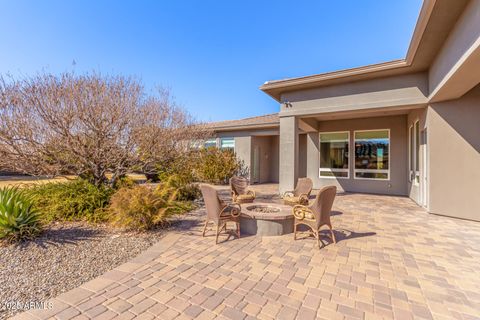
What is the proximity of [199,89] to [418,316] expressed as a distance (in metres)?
15.5

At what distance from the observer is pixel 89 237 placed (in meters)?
5.11

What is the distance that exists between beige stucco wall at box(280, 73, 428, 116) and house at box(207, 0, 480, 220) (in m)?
0.03

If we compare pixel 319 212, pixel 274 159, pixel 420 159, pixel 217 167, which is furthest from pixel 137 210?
pixel 274 159

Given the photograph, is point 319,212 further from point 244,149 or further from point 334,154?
point 244,149

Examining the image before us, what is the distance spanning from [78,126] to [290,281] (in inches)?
275

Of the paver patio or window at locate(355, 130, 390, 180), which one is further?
window at locate(355, 130, 390, 180)

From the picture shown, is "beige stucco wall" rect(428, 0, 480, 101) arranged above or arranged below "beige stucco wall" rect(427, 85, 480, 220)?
above

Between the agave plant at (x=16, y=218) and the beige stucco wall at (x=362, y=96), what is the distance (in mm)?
8972

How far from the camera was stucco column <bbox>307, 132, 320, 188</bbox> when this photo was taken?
13174 mm

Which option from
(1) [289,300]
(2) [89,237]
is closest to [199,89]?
(2) [89,237]

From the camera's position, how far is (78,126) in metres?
6.68

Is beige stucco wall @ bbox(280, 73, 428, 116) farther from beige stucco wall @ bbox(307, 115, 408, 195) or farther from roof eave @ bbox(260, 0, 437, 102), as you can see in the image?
beige stucco wall @ bbox(307, 115, 408, 195)

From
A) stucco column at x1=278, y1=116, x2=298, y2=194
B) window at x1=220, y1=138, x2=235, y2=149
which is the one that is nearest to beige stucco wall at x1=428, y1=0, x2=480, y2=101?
stucco column at x1=278, y1=116, x2=298, y2=194

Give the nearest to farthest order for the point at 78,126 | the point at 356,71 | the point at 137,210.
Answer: the point at 137,210 → the point at 78,126 → the point at 356,71
